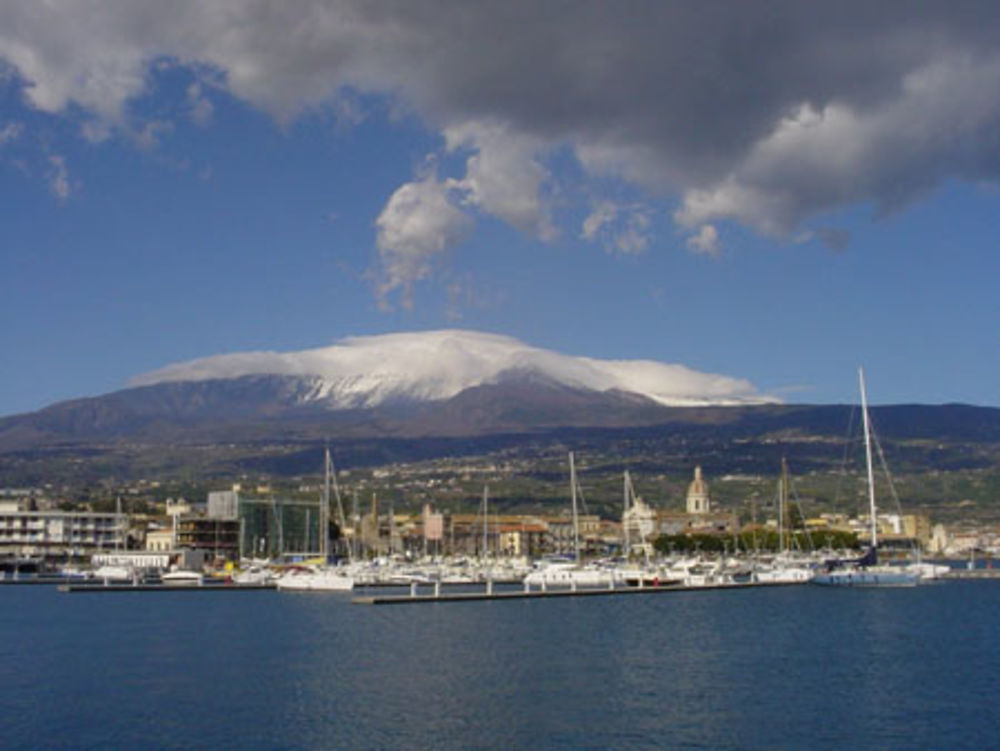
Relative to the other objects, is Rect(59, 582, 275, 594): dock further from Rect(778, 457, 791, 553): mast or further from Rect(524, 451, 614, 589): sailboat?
Rect(778, 457, 791, 553): mast

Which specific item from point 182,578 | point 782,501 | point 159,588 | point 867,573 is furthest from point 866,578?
point 182,578

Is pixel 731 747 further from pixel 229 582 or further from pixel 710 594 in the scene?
pixel 229 582

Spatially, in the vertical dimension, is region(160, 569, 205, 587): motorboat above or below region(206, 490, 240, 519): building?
below

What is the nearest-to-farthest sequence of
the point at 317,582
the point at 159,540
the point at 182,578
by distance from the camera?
the point at 317,582, the point at 182,578, the point at 159,540

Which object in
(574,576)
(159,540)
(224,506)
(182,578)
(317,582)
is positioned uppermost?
(224,506)

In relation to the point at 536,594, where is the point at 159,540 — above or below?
above

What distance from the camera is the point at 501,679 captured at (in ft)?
154

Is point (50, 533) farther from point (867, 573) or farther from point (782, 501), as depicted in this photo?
point (867, 573)

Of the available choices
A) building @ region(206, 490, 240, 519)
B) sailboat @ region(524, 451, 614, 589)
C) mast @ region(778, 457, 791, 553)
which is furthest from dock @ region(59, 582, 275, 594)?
mast @ region(778, 457, 791, 553)

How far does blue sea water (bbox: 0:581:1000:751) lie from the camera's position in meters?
36.3

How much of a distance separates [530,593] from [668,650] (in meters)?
38.3

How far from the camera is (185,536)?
17300 centimetres

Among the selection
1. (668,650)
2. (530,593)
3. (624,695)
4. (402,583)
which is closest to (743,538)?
(402,583)

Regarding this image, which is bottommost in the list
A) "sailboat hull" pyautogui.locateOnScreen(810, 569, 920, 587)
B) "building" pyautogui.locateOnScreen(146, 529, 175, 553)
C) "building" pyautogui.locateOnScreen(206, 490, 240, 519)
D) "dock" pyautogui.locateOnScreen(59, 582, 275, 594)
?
"sailboat hull" pyautogui.locateOnScreen(810, 569, 920, 587)
